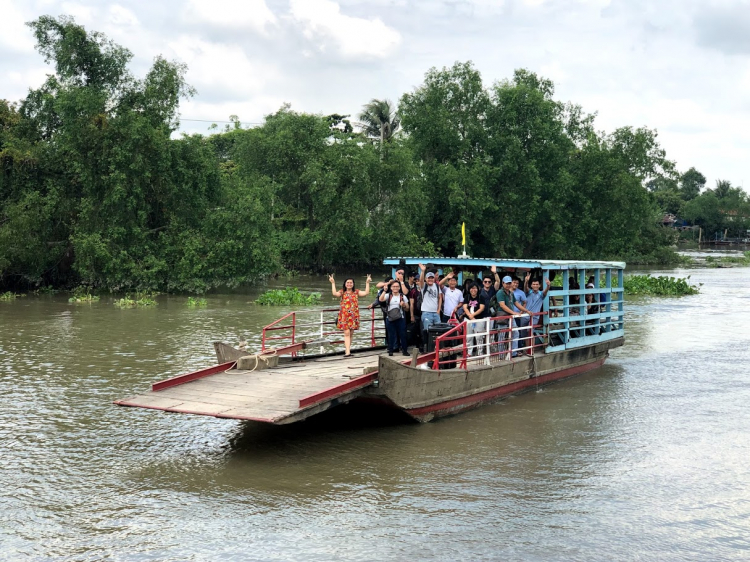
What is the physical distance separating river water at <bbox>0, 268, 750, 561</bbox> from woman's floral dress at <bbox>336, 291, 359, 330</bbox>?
5.61ft

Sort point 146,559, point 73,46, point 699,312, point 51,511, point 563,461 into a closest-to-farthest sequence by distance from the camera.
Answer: point 146,559
point 51,511
point 563,461
point 699,312
point 73,46

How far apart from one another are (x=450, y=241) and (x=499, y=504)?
135 feet

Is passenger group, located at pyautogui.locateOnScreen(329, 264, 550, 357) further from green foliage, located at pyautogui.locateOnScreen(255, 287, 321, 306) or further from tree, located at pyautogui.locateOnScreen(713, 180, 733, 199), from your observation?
tree, located at pyautogui.locateOnScreen(713, 180, 733, 199)

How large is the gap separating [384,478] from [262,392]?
6.83 feet

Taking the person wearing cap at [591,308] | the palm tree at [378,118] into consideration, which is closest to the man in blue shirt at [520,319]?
the person wearing cap at [591,308]

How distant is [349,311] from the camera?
40.8 feet

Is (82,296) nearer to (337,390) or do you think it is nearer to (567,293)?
(567,293)

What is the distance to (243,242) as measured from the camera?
33.0 meters

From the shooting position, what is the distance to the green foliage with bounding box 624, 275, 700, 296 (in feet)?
114

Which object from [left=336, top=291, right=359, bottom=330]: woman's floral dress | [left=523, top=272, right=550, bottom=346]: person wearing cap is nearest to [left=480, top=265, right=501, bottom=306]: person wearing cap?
[left=523, top=272, right=550, bottom=346]: person wearing cap

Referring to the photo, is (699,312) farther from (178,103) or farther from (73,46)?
(73,46)

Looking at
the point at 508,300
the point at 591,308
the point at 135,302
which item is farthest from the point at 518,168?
the point at 508,300

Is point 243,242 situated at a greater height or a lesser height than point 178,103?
lesser

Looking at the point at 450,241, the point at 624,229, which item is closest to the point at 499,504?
the point at 450,241
